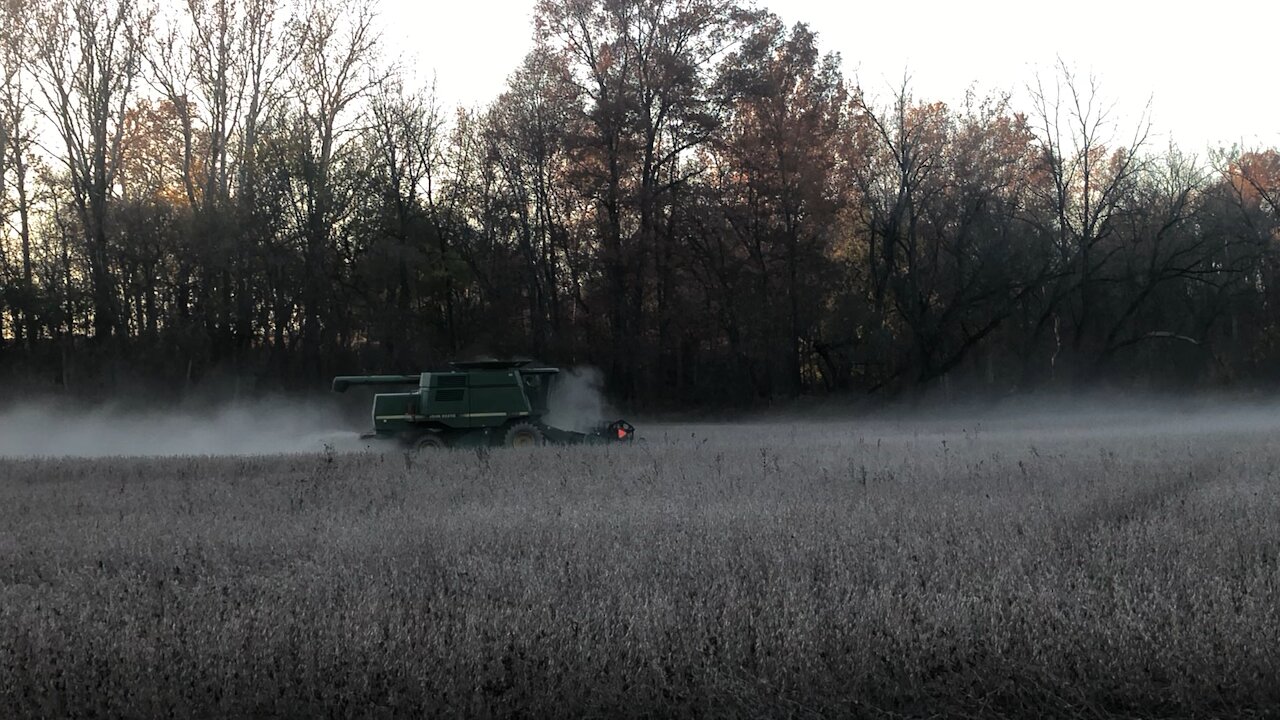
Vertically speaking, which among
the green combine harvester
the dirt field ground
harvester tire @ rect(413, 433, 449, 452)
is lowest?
the dirt field ground

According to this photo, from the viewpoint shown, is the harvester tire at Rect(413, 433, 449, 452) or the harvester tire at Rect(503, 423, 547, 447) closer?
the harvester tire at Rect(413, 433, 449, 452)

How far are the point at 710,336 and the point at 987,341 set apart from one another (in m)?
11.5

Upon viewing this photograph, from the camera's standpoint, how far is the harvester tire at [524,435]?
74.0 ft

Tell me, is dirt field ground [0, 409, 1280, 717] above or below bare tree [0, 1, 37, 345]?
below

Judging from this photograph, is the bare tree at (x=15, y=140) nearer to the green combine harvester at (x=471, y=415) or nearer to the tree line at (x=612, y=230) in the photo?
the tree line at (x=612, y=230)

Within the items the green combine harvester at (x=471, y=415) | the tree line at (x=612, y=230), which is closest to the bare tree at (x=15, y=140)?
the tree line at (x=612, y=230)

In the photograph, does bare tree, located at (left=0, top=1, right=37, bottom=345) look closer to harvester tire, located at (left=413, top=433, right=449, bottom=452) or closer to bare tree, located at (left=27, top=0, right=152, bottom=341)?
bare tree, located at (left=27, top=0, right=152, bottom=341)

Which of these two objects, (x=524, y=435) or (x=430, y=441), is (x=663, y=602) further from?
(x=430, y=441)

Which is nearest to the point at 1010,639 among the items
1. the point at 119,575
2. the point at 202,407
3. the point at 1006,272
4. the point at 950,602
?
the point at 950,602

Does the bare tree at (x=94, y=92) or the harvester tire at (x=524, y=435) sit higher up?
the bare tree at (x=94, y=92)

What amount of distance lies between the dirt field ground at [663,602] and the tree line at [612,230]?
24.6 m

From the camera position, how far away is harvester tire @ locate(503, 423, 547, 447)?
2255 cm

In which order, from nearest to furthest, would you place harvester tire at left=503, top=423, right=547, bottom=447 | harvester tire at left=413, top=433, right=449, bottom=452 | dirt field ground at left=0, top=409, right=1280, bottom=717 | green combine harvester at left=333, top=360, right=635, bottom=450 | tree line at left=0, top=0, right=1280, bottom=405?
dirt field ground at left=0, top=409, right=1280, bottom=717, harvester tire at left=413, top=433, right=449, bottom=452, harvester tire at left=503, top=423, right=547, bottom=447, green combine harvester at left=333, top=360, right=635, bottom=450, tree line at left=0, top=0, right=1280, bottom=405

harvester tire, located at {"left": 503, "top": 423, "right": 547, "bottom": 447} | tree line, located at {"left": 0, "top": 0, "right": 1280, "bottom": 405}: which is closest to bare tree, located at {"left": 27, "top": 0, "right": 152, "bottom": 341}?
tree line, located at {"left": 0, "top": 0, "right": 1280, "bottom": 405}
